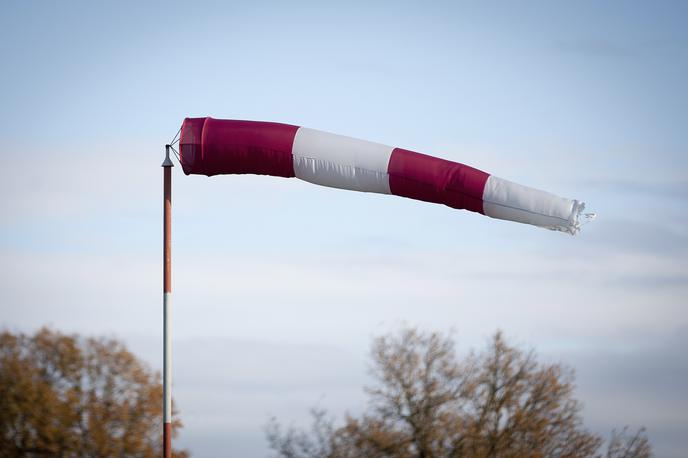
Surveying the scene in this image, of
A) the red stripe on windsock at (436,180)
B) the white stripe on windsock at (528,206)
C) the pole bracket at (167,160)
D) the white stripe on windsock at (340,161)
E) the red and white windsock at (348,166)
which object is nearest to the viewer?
the white stripe on windsock at (528,206)

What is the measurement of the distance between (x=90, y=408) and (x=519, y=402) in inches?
259

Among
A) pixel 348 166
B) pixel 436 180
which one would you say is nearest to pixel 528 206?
pixel 436 180

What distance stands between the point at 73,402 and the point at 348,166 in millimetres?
6245

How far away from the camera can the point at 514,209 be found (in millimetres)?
9062

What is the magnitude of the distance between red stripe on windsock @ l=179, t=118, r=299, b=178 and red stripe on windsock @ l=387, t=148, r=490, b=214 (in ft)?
3.57

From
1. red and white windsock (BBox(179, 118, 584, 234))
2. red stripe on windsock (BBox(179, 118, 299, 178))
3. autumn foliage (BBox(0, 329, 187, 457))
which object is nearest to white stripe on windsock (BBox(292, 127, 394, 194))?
red and white windsock (BBox(179, 118, 584, 234))

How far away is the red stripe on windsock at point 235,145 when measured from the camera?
9805mm

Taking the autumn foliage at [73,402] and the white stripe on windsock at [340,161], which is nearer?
the white stripe on windsock at [340,161]

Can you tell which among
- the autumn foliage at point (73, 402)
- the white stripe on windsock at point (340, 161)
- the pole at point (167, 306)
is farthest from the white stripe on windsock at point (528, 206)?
the autumn foliage at point (73, 402)

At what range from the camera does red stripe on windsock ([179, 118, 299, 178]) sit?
9805mm

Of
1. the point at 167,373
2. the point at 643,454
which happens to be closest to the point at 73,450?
the point at 167,373

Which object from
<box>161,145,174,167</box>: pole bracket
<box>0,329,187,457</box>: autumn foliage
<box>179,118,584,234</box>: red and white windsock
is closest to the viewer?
<box>179,118,584,234</box>: red and white windsock

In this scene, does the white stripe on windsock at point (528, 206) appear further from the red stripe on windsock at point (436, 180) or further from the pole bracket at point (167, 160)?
the pole bracket at point (167, 160)

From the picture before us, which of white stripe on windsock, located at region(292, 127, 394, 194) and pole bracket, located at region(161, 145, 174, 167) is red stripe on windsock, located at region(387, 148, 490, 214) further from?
pole bracket, located at region(161, 145, 174, 167)
